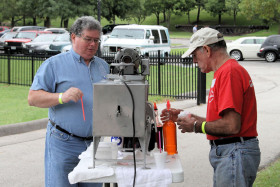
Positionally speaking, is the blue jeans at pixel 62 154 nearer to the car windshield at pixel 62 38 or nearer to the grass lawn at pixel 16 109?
the grass lawn at pixel 16 109

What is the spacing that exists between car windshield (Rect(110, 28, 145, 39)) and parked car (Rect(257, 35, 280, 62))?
25.1 ft

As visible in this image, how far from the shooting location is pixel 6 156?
8.05 m

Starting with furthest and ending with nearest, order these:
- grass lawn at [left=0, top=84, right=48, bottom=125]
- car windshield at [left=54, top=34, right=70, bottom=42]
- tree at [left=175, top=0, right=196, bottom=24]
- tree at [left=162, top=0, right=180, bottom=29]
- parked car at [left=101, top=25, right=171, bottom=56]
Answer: tree at [left=162, top=0, right=180, bottom=29]
tree at [left=175, top=0, right=196, bottom=24]
car windshield at [left=54, top=34, right=70, bottom=42]
parked car at [left=101, top=25, right=171, bottom=56]
grass lawn at [left=0, top=84, right=48, bottom=125]

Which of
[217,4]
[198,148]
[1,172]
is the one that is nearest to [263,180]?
[198,148]

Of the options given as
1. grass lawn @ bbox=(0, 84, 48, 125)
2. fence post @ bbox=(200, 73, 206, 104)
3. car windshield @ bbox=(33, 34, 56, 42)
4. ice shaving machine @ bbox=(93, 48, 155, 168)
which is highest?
car windshield @ bbox=(33, 34, 56, 42)

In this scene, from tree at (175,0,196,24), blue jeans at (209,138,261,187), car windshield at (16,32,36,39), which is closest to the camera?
blue jeans at (209,138,261,187)

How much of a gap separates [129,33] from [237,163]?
2231 centimetres

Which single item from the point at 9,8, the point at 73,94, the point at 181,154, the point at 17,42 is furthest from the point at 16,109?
the point at 9,8

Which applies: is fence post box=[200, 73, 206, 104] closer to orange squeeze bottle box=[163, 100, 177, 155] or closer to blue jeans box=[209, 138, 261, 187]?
orange squeeze bottle box=[163, 100, 177, 155]

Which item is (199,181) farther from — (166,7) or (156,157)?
(166,7)

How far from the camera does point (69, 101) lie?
4051 millimetres

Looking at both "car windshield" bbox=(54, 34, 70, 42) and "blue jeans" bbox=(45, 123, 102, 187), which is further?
"car windshield" bbox=(54, 34, 70, 42)

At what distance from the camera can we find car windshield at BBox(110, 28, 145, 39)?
25094mm

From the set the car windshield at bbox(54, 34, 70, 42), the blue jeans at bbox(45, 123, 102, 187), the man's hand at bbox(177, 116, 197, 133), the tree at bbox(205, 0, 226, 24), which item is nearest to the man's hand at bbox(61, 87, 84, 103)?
the blue jeans at bbox(45, 123, 102, 187)
